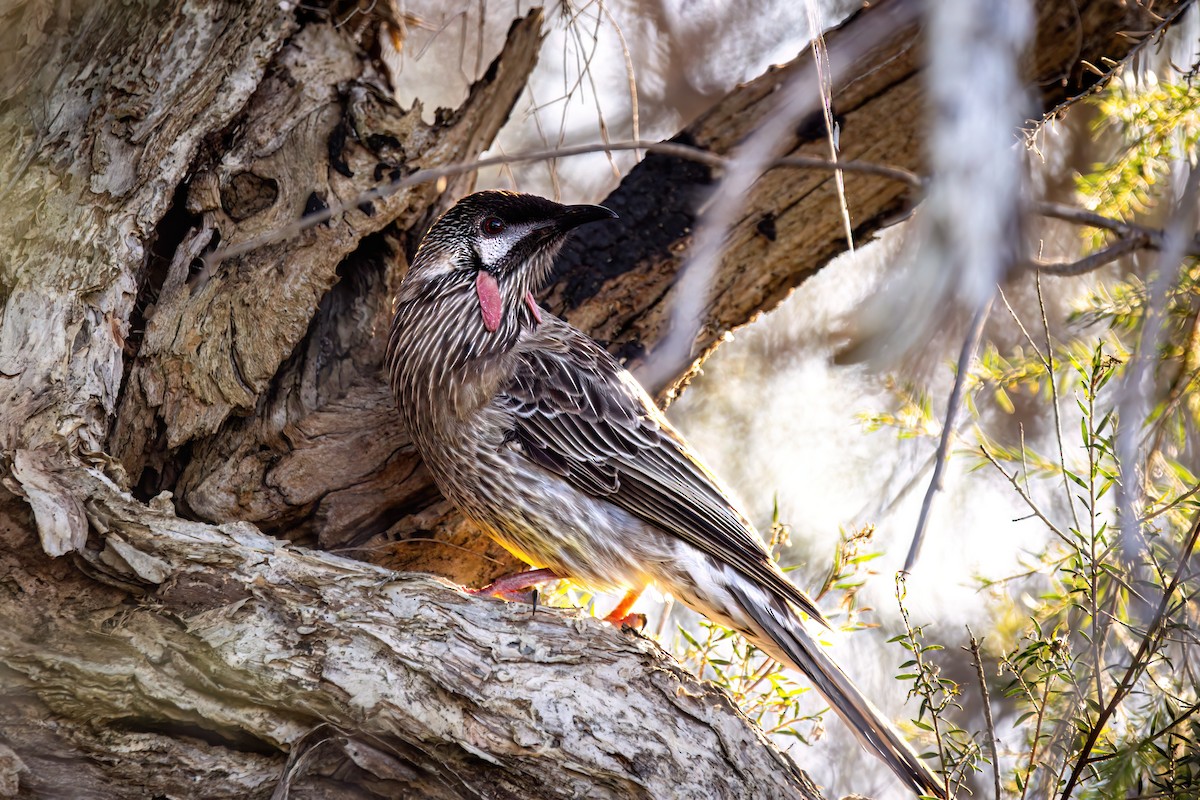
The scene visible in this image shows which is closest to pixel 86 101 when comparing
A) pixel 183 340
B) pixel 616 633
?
pixel 183 340

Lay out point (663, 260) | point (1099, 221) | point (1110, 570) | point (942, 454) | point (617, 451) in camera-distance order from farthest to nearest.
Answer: point (663, 260) < point (617, 451) < point (1110, 570) < point (942, 454) < point (1099, 221)

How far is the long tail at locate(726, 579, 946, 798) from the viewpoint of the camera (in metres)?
2.77

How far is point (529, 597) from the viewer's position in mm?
3367

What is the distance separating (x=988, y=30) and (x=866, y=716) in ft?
6.04

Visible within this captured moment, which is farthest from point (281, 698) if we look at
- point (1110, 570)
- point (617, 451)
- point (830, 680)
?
point (1110, 570)

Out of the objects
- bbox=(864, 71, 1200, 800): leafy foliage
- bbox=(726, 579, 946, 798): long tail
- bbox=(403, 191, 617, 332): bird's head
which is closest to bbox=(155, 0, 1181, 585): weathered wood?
bbox=(403, 191, 617, 332): bird's head

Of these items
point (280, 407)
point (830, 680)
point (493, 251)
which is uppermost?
point (493, 251)

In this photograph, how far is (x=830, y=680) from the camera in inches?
118

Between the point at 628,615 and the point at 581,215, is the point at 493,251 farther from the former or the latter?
the point at 628,615

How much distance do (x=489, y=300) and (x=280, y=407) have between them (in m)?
0.81

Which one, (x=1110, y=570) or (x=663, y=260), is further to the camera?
(x=663, y=260)

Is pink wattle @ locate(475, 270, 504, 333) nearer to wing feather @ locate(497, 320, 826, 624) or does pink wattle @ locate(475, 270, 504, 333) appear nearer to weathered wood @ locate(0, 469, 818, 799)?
wing feather @ locate(497, 320, 826, 624)

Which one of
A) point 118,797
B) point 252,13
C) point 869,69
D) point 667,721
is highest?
point 869,69

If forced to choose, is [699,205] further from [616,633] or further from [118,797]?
[118,797]
